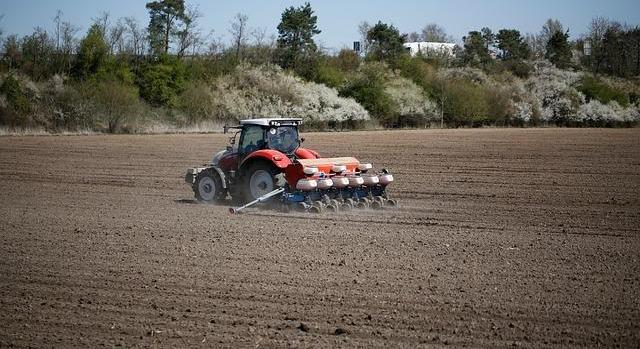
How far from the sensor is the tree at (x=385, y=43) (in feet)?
250

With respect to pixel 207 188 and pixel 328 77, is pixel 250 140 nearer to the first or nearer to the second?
pixel 207 188

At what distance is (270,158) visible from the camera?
15.8 m

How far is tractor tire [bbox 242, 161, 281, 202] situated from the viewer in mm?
15859

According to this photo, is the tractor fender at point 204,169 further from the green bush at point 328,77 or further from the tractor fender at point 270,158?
the green bush at point 328,77

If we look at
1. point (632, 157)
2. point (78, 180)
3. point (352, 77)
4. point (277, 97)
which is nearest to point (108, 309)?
point (78, 180)

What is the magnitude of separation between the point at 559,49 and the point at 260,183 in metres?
80.7

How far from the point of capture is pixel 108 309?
835cm

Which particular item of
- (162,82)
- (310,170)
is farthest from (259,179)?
(162,82)

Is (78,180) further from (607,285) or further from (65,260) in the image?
(607,285)

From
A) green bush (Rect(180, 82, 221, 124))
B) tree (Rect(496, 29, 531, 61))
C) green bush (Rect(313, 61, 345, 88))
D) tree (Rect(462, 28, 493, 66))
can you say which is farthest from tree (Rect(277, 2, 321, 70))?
tree (Rect(496, 29, 531, 61))

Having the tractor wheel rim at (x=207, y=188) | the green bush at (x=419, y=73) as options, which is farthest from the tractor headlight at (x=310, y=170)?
the green bush at (x=419, y=73)

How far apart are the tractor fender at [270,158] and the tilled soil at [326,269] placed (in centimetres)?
106

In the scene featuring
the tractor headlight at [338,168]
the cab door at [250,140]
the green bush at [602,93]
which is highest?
the green bush at [602,93]

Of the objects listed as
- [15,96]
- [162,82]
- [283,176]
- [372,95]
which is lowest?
[283,176]
